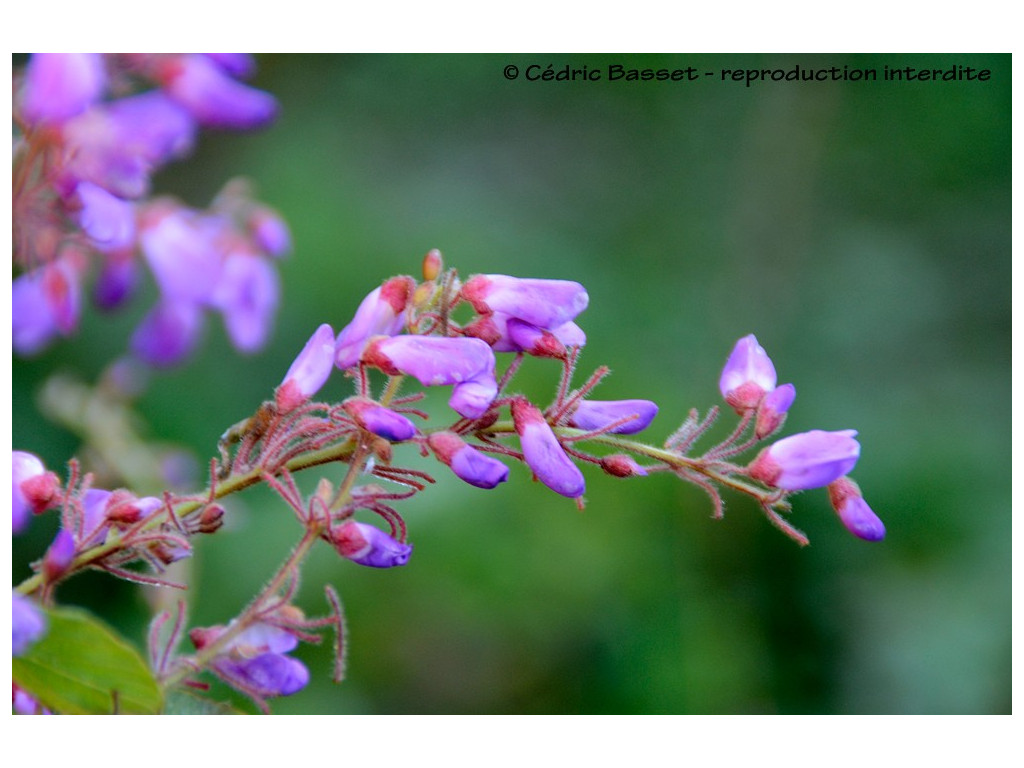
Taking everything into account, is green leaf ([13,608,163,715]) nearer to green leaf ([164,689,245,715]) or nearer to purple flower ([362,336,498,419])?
green leaf ([164,689,245,715])

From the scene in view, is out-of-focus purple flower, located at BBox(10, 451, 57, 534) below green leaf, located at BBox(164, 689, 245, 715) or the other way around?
the other way around

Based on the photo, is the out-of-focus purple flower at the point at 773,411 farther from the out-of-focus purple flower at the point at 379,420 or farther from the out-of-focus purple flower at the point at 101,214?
the out-of-focus purple flower at the point at 101,214

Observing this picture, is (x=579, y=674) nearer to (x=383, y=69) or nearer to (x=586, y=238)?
(x=586, y=238)

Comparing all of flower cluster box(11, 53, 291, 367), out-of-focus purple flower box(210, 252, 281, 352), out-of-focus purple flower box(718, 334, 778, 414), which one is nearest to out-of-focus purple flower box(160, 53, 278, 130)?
flower cluster box(11, 53, 291, 367)

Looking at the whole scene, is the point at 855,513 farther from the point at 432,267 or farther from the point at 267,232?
the point at 267,232
